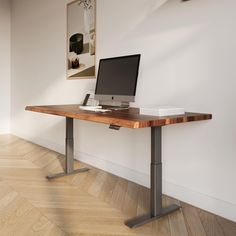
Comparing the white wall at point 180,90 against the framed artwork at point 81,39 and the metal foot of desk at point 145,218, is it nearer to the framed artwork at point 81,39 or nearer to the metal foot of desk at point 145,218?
the framed artwork at point 81,39

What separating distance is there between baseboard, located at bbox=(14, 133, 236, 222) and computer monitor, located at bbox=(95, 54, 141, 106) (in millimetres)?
753

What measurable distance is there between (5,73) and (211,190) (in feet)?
14.8

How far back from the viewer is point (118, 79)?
2465mm

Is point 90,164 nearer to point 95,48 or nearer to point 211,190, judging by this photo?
point 95,48

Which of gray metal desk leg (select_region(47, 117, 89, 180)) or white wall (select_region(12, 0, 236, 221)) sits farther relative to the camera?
gray metal desk leg (select_region(47, 117, 89, 180))

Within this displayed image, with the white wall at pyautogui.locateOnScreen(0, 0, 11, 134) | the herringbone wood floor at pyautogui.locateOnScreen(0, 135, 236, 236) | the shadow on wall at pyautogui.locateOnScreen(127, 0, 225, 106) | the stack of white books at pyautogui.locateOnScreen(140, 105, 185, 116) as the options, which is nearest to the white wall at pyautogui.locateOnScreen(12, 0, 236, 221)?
the shadow on wall at pyautogui.locateOnScreen(127, 0, 225, 106)

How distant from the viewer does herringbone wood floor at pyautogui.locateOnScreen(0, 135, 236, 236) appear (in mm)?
1756

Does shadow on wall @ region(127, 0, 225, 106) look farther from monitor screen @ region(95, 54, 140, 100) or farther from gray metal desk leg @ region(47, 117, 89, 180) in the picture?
gray metal desk leg @ region(47, 117, 89, 180)

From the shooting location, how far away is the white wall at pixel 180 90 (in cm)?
193

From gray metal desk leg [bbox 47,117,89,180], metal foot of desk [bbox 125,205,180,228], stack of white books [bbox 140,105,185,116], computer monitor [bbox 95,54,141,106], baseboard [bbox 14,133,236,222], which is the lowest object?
metal foot of desk [bbox 125,205,180,228]

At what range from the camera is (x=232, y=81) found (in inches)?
73.8

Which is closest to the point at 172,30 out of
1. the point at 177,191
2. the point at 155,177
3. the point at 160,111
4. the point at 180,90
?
the point at 180,90

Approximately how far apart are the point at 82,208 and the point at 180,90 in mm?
1178

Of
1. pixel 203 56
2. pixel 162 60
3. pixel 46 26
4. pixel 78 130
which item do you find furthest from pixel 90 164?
pixel 46 26
